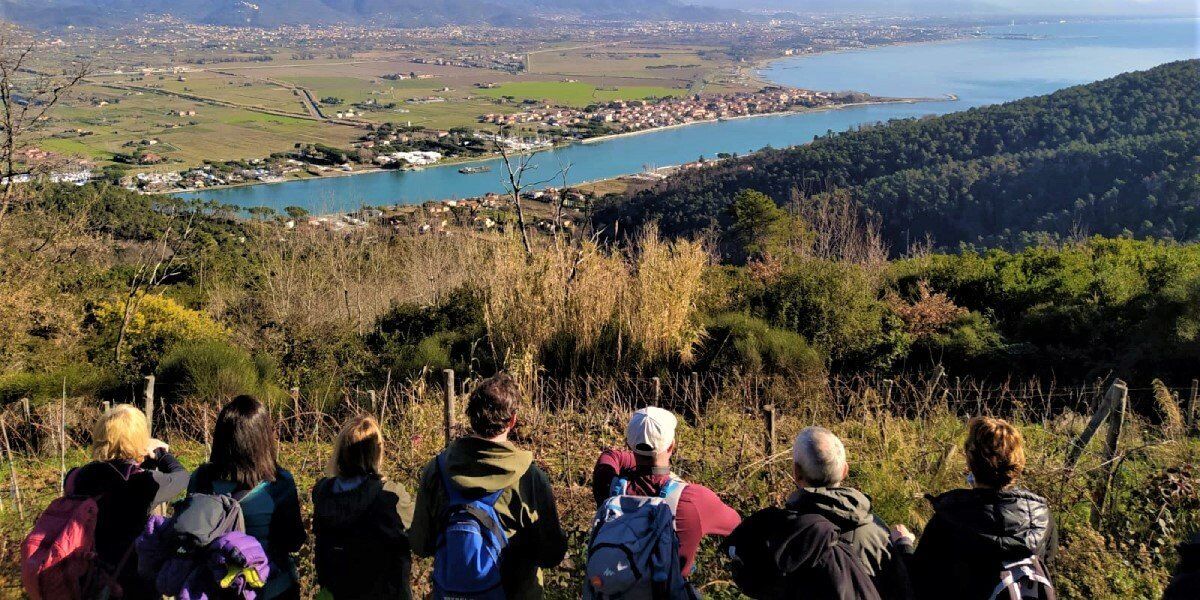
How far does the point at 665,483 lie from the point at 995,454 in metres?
1.03

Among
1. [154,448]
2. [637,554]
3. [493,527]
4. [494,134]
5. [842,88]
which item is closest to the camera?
[637,554]

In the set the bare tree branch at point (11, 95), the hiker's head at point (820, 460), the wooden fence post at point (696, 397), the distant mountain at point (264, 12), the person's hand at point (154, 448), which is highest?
the distant mountain at point (264, 12)

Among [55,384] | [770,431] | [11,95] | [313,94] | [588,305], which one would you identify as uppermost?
[313,94]

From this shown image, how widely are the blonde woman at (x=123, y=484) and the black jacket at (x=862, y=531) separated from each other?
7.50ft

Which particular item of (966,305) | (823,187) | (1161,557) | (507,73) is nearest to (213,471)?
(1161,557)

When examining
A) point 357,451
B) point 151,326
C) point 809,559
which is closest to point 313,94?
point 151,326

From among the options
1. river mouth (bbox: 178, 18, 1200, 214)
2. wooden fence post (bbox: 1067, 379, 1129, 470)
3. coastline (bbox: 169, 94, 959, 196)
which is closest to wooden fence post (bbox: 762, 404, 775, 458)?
wooden fence post (bbox: 1067, 379, 1129, 470)

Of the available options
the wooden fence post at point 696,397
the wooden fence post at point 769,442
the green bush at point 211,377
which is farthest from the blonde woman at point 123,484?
the green bush at point 211,377

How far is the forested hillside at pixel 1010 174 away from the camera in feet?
72.4

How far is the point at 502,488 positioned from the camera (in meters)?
2.43

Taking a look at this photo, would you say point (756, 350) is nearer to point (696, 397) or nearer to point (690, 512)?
point (696, 397)

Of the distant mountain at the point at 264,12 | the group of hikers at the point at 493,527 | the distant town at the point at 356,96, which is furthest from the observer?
the distant mountain at the point at 264,12

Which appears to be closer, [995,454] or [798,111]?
[995,454]

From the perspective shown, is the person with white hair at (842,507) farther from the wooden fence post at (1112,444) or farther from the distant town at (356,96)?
the distant town at (356,96)
